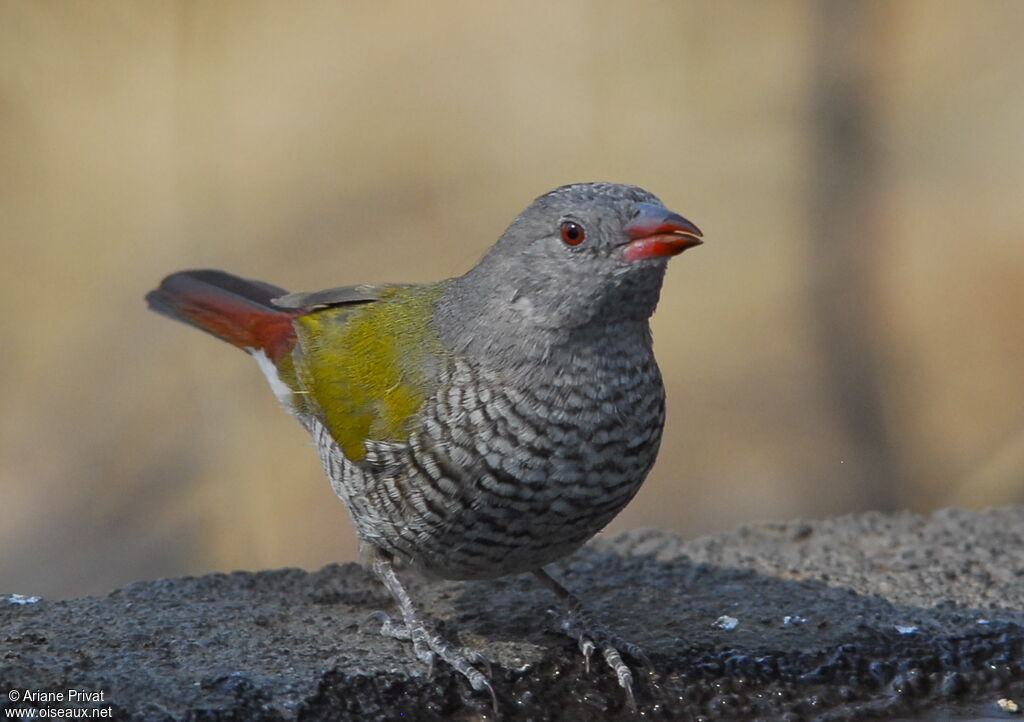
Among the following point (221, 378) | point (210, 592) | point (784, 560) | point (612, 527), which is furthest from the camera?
point (221, 378)

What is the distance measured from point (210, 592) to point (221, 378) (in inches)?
163

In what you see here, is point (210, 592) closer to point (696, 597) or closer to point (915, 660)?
point (696, 597)

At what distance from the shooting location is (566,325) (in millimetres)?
3898

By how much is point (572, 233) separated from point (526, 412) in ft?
1.58

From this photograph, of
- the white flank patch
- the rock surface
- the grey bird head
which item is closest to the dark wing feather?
the white flank patch

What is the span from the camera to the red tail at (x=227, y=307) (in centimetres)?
511

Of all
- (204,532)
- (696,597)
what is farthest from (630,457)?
(204,532)

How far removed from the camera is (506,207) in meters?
8.73

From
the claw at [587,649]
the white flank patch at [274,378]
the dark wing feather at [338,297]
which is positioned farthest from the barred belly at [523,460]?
the white flank patch at [274,378]

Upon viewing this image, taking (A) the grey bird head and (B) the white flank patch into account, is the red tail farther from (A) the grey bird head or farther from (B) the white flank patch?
(A) the grey bird head

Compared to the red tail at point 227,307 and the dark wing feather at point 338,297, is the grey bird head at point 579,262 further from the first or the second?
the red tail at point 227,307

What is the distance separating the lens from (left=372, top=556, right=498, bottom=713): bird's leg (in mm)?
3816

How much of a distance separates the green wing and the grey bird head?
19 centimetres

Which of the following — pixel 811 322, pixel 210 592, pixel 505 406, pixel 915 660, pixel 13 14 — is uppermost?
pixel 13 14
